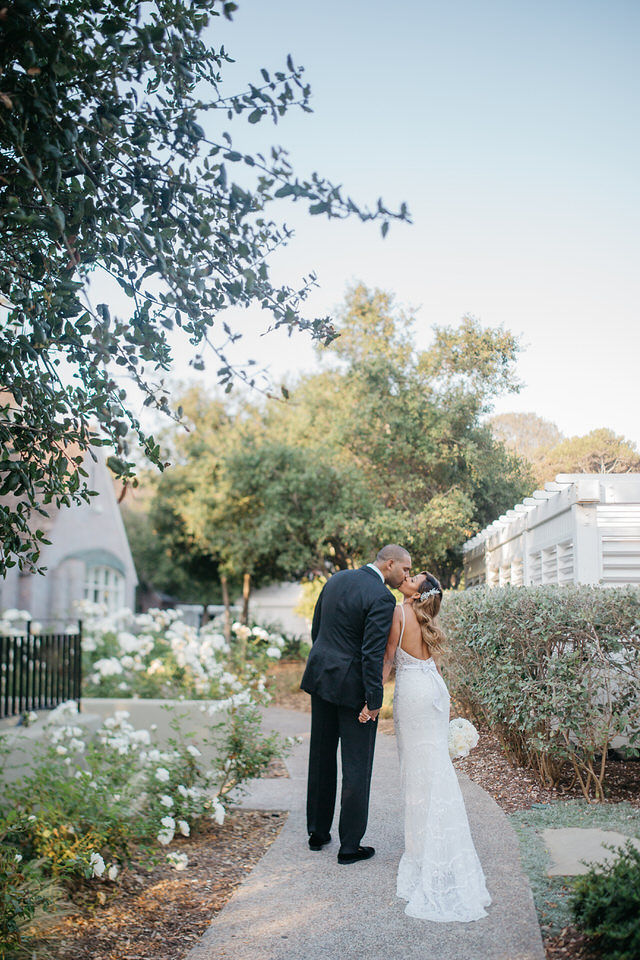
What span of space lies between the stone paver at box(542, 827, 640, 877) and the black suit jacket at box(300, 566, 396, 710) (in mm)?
1365

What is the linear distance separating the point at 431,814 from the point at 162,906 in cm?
169

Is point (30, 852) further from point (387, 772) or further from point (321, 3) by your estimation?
point (321, 3)

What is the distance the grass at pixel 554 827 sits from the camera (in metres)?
3.97

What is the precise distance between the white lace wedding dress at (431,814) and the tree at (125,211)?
2.33 metres

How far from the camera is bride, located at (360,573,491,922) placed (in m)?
4.21

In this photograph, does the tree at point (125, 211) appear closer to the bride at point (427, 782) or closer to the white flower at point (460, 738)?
the bride at point (427, 782)

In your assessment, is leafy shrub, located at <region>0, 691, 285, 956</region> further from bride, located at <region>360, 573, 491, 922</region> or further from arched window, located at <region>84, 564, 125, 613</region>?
arched window, located at <region>84, 564, 125, 613</region>

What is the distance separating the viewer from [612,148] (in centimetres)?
1274

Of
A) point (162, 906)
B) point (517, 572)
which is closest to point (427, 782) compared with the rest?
point (162, 906)

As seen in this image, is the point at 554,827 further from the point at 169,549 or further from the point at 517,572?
the point at 169,549

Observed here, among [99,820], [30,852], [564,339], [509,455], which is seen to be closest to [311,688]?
[99,820]

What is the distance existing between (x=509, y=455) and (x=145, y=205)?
930cm

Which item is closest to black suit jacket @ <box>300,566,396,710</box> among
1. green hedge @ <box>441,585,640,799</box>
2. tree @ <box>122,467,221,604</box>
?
green hedge @ <box>441,585,640,799</box>

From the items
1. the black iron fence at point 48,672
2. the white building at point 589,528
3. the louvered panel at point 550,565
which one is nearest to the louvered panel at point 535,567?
the white building at point 589,528
